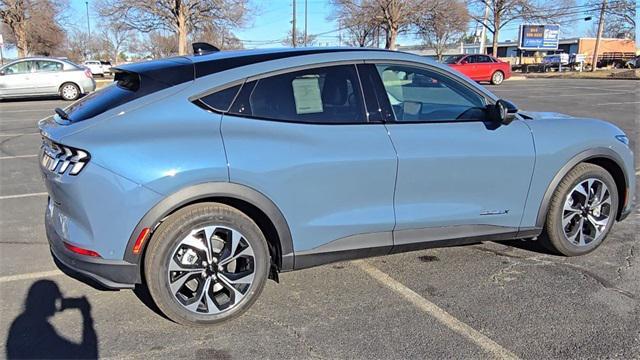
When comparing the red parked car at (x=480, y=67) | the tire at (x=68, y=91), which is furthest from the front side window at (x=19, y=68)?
the red parked car at (x=480, y=67)

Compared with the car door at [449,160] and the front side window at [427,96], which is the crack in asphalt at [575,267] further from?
the front side window at [427,96]

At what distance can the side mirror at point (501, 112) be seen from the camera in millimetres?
3748

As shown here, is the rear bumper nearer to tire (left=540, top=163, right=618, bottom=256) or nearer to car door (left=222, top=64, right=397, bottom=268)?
car door (left=222, top=64, right=397, bottom=268)

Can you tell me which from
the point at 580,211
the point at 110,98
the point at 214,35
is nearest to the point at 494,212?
the point at 580,211

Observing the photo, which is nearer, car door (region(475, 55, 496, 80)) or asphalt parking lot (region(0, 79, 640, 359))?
asphalt parking lot (region(0, 79, 640, 359))

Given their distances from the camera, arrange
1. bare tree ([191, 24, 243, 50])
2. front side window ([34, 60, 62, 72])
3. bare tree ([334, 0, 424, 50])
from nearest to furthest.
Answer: front side window ([34, 60, 62, 72]) < bare tree ([191, 24, 243, 50]) < bare tree ([334, 0, 424, 50])

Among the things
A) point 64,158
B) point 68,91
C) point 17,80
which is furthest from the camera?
point 68,91

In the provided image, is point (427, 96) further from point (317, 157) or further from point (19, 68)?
point (19, 68)

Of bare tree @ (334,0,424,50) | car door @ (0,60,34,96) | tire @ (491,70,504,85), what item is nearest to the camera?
car door @ (0,60,34,96)

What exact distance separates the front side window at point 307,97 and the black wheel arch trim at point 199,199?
1.58ft

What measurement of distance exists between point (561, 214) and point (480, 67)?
26005 mm

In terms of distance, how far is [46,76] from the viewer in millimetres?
18500

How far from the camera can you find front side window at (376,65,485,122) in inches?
146

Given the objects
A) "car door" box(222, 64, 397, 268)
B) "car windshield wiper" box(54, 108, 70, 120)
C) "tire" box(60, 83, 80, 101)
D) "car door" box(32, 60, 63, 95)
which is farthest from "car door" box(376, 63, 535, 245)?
"car door" box(32, 60, 63, 95)
